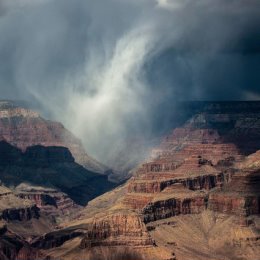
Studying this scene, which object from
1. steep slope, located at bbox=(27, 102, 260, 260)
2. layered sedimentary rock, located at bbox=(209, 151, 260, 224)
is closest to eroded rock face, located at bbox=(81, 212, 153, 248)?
steep slope, located at bbox=(27, 102, 260, 260)

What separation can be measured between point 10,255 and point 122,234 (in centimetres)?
2265

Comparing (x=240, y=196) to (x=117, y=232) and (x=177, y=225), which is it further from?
(x=117, y=232)

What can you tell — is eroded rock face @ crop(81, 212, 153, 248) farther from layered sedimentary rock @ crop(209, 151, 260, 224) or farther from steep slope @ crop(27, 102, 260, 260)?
layered sedimentary rock @ crop(209, 151, 260, 224)

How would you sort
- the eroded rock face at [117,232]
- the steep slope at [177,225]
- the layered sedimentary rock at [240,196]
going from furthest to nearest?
the layered sedimentary rock at [240,196], the steep slope at [177,225], the eroded rock face at [117,232]

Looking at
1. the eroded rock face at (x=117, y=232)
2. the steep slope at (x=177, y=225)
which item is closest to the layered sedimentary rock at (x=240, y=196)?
the steep slope at (x=177, y=225)

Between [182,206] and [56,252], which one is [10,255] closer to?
[56,252]

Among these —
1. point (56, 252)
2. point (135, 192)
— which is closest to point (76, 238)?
point (56, 252)

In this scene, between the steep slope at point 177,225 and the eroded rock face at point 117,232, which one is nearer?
the eroded rock face at point 117,232

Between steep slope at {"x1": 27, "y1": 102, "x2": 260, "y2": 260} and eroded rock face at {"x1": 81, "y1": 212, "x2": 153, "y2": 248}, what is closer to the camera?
eroded rock face at {"x1": 81, "y1": 212, "x2": 153, "y2": 248}

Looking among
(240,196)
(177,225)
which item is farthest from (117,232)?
(240,196)

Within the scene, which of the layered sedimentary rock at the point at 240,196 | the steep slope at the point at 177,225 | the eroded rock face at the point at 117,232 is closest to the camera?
the eroded rock face at the point at 117,232

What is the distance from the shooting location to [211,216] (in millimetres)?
186125

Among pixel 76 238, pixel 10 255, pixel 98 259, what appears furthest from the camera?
pixel 76 238

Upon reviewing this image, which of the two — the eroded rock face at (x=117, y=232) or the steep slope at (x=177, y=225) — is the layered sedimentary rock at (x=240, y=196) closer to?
the steep slope at (x=177, y=225)
